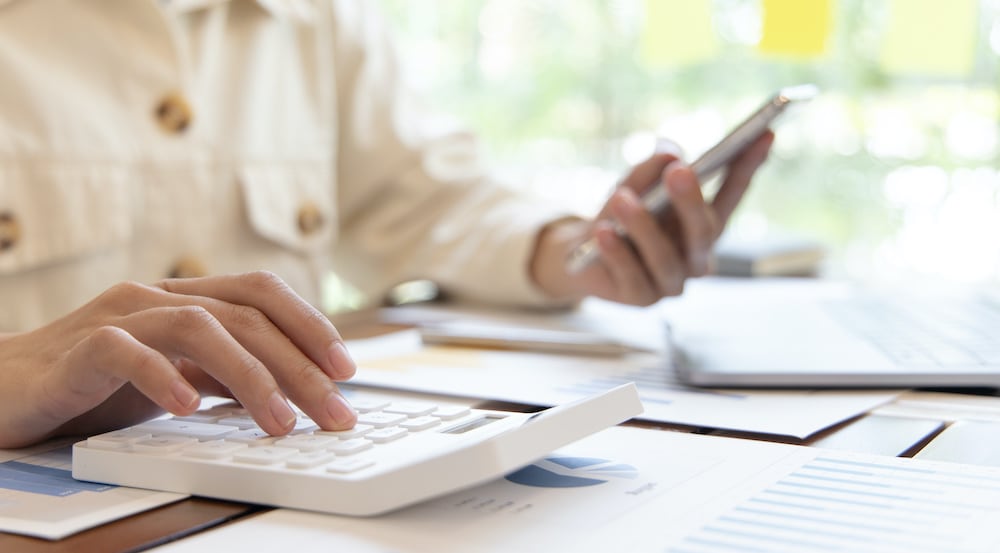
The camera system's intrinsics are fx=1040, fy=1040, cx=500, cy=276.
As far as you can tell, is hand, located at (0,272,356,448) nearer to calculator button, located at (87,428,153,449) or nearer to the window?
calculator button, located at (87,428,153,449)

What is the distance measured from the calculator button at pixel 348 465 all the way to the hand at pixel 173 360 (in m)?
0.05

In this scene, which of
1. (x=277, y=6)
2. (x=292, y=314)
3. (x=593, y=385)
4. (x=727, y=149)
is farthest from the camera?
(x=277, y=6)

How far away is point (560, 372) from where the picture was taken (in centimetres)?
68

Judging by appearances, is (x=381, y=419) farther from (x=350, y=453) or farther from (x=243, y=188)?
(x=243, y=188)

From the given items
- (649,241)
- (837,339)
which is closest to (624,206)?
(649,241)

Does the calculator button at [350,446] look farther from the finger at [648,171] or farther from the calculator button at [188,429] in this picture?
the finger at [648,171]

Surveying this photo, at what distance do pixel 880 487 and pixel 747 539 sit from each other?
0.09 meters

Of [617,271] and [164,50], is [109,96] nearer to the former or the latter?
[164,50]

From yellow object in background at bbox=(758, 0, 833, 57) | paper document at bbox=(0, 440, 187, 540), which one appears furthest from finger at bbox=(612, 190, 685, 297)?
yellow object in background at bbox=(758, 0, 833, 57)

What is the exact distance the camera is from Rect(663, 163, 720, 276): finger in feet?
2.52

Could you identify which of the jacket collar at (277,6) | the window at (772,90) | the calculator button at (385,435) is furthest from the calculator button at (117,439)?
the window at (772,90)

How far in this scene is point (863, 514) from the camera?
0.38 meters

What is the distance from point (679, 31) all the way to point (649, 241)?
2.94ft

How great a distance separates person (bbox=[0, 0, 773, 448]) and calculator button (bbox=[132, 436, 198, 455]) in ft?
0.20
